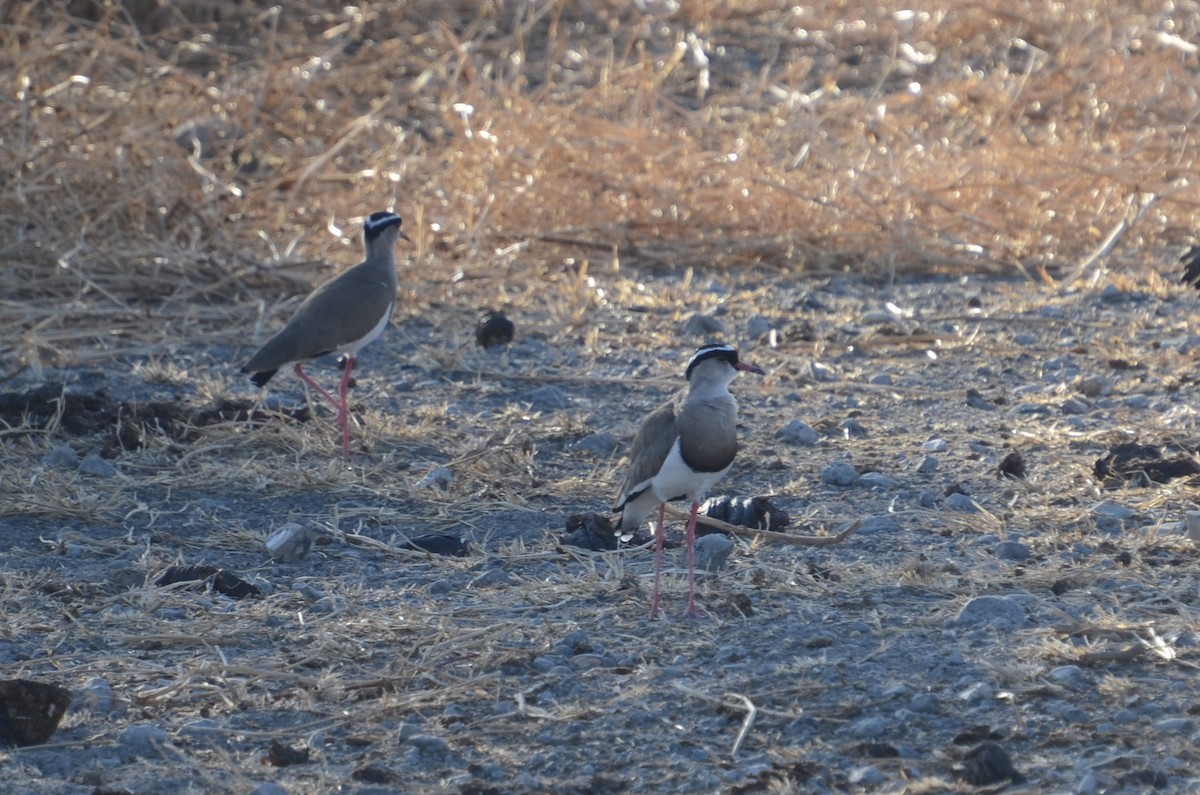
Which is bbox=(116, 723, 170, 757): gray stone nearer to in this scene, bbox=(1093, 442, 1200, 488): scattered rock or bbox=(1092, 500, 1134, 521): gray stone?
bbox=(1092, 500, 1134, 521): gray stone

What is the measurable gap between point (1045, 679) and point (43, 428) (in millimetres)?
3845

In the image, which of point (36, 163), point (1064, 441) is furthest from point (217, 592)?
point (36, 163)

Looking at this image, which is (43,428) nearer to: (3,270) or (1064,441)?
(3,270)

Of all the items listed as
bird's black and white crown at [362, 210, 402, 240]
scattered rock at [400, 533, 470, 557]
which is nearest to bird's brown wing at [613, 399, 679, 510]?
scattered rock at [400, 533, 470, 557]

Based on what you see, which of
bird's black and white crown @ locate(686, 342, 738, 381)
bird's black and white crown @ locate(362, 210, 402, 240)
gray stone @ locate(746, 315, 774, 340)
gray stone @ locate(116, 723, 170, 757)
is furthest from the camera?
gray stone @ locate(746, 315, 774, 340)

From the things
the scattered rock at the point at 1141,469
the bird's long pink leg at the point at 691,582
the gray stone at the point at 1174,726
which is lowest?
the scattered rock at the point at 1141,469

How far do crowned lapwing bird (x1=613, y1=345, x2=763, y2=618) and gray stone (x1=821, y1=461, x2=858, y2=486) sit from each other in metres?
1.10

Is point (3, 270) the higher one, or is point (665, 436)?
point (665, 436)

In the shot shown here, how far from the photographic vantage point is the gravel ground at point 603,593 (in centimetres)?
339

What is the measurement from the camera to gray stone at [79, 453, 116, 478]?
5.54 metres

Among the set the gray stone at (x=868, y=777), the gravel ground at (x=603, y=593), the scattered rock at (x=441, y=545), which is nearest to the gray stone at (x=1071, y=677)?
the gravel ground at (x=603, y=593)

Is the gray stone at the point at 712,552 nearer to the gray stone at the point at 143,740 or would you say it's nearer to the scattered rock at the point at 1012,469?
the scattered rock at the point at 1012,469

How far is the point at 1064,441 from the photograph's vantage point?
18.7 ft

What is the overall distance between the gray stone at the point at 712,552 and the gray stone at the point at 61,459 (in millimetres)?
2331
